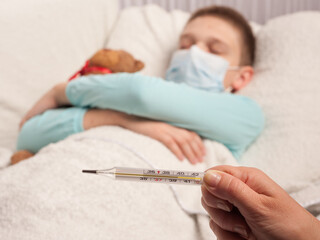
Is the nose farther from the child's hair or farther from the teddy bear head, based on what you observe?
the teddy bear head

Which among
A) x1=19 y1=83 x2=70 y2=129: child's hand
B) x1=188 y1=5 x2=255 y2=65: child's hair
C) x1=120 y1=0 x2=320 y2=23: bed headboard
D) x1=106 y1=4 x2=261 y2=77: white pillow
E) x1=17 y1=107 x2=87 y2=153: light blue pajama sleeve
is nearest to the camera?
x1=17 y1=107 x2=87 y2=153: light blue pajama sleeve

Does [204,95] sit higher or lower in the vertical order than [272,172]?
higher

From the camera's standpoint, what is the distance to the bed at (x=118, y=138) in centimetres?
68

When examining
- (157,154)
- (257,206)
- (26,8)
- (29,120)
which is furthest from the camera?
(26,8)

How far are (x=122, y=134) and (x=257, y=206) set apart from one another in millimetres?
485

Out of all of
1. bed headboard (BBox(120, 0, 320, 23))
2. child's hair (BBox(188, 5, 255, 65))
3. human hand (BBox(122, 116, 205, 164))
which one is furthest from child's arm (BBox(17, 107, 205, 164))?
bed headboard (BBox(120, 0, 320, 23))

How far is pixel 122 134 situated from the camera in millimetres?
909

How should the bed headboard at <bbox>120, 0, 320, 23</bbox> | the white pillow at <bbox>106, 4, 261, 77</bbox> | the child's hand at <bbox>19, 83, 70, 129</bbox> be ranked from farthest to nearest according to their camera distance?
the bed headboard at <bbox>120, 0, 320, 23</bbox> → the white pillow at <bbox>106, 4, 261, 77</bbox> → the child's hand at <bbox>19, 83, 70, 129</bbox>

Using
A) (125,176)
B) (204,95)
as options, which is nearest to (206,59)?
(204,95)

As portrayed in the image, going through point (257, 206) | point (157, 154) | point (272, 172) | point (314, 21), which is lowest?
point (272, 172)

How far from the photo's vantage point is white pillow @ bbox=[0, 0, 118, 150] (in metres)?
1.25

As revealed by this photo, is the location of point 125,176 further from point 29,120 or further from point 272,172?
point 29,120

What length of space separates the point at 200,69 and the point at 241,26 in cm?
36

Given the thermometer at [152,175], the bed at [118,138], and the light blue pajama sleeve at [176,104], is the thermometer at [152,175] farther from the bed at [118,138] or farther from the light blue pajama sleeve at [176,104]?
the light blue pajama sleeve at [176,104]
